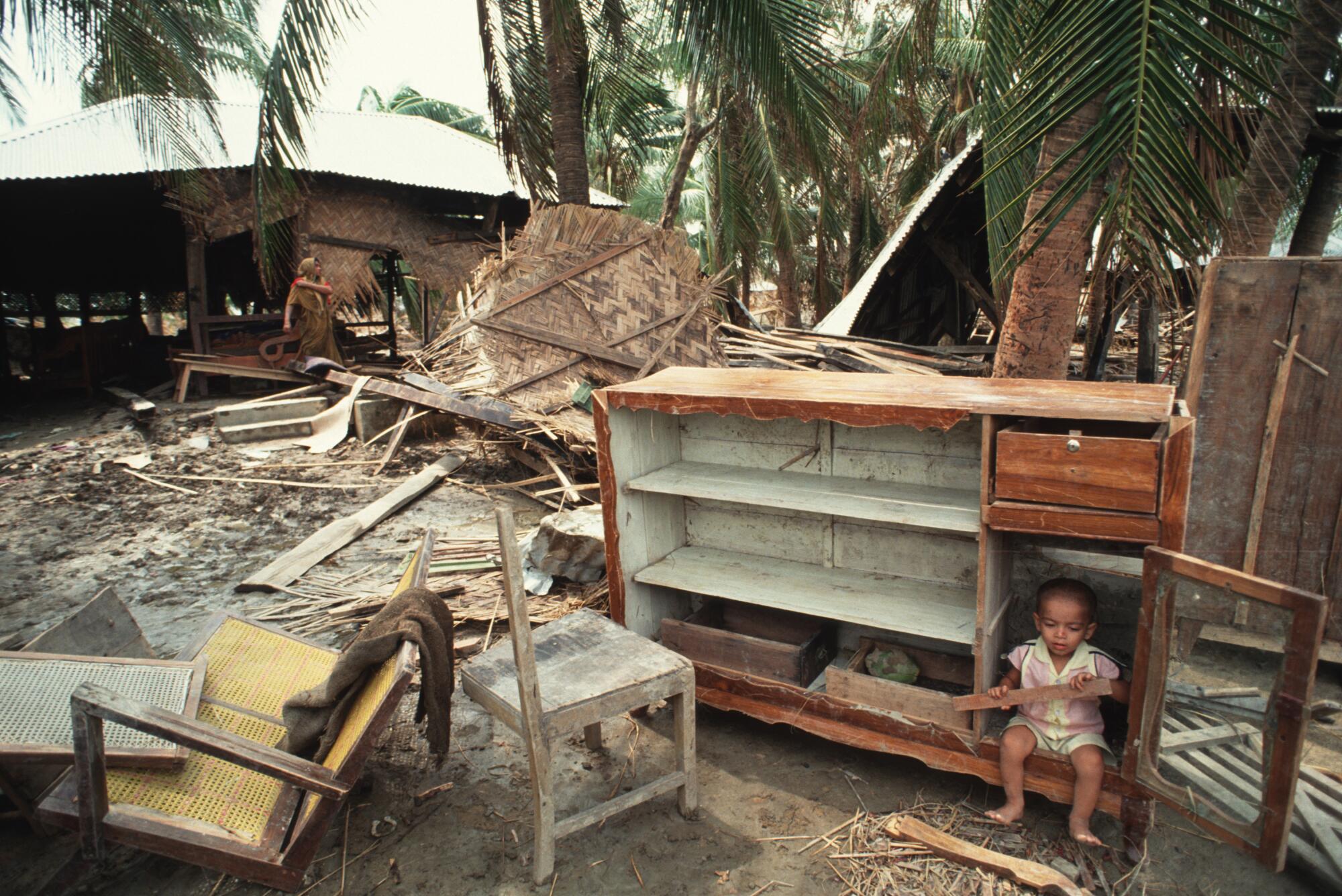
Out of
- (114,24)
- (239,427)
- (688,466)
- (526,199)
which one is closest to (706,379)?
(688,466)

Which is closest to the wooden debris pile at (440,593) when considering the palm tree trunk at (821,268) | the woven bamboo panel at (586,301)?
the woven bamboo panel at (586,301)

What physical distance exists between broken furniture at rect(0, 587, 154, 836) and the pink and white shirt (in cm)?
345

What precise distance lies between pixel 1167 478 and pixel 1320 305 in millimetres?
2159

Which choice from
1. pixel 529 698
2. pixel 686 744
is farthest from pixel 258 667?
pixel 686 744

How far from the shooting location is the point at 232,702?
Answer: 3.49 metres

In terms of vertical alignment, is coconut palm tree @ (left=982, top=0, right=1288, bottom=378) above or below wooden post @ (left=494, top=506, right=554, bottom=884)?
above

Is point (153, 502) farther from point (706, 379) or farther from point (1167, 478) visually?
point (1167, 478)

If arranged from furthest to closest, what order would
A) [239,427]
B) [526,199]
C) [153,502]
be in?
[526,199] < [239,427] < [153,502]

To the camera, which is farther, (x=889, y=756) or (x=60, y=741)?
(x=889, y=756)

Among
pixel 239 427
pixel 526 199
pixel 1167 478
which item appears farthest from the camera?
pixel 526 199

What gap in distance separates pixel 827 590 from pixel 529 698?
1.66 m

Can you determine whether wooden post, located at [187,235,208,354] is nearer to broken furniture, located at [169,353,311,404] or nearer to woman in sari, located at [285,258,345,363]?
broken furniture, located at [169,353,311,404]

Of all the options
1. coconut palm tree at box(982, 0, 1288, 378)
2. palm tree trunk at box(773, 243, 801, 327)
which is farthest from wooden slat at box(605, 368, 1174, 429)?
palm tree trunk at box(773, 243, 801, 327)

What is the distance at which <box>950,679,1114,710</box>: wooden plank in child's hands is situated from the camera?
9.09ft
